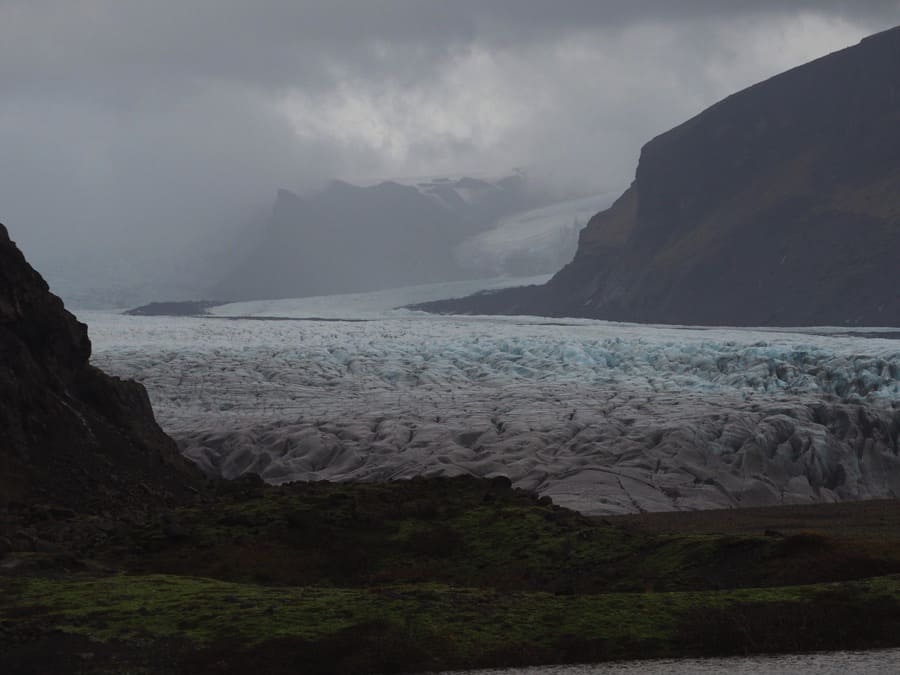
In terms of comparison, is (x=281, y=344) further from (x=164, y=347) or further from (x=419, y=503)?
(x=419, y=503)

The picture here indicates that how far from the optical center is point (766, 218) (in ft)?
505

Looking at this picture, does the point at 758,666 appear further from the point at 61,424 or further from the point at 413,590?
the point at 61,424

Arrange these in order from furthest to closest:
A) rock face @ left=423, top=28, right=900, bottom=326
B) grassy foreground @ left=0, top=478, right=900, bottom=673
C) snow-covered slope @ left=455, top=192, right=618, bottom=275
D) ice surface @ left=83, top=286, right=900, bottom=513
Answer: snow-covered slope @ left=455, top=192, right=618, bottom=275 < rock face @ left=423, top=28, right=900, bottom=326 < ice surface @ left=83, top=286, right=900, bottom=513 < grassy foreground @ left=0, top=478, right=900, bottom=673

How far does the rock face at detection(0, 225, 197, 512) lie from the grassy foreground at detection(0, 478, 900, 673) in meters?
3.16

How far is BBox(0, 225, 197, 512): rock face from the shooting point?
28.8 m

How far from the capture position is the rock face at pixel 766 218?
140500 mm

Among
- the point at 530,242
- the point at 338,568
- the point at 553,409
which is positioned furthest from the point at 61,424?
the point at 530,242

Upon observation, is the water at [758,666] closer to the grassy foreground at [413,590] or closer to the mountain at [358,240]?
the grassy foreground at [413,590]

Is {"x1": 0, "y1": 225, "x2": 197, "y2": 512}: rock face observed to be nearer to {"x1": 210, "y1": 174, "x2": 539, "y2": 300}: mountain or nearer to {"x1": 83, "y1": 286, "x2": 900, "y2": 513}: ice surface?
{"x1": 83, "y1": 286, "x2": 900, "y2": 513}: ice surface

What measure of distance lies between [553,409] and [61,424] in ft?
72.6

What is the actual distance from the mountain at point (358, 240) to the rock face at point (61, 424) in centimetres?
11163

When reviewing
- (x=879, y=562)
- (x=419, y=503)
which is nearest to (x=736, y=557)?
(x=879, y=562)

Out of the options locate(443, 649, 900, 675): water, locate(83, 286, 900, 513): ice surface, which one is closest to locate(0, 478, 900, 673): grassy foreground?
locate(443, 649, 900, 675): water

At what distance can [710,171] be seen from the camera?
16362 centimetres
